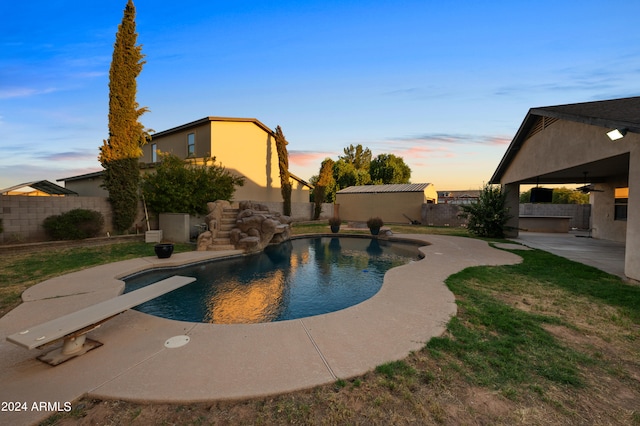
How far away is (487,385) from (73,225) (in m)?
13.8

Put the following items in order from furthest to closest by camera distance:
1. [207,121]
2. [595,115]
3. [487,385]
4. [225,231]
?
[207,121], [225,231], [595,115], [487,385]

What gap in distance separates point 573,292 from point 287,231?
11.4 m

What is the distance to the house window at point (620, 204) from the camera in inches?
504

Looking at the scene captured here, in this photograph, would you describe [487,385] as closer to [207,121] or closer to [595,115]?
[595,115]

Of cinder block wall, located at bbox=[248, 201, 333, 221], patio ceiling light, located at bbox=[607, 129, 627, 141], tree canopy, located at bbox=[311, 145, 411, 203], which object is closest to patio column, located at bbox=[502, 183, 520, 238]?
patio ceiling light, located at bbox=[607, 129, 627, 141]

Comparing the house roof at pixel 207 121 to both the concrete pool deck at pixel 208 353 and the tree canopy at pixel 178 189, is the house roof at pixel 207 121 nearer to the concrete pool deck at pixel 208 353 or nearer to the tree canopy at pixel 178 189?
the tree canopy at pixel 178 189

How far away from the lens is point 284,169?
21.6m

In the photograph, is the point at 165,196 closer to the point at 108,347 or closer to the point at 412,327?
the point at 108,347

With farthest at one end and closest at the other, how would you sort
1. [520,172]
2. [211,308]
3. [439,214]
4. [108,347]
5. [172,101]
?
[439,214]
[172,101]
[520,172]
[211,308]
[108,347]

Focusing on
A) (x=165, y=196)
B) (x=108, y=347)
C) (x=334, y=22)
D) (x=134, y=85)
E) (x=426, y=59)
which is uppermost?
(x=334, y=22)

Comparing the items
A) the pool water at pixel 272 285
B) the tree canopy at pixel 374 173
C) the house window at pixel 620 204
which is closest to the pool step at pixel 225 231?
the pool water at pixel 272 285

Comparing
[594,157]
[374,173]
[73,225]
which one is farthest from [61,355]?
[374,173]

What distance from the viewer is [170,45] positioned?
39.2ft

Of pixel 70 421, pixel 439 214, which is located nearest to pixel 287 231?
pixel 70 421
